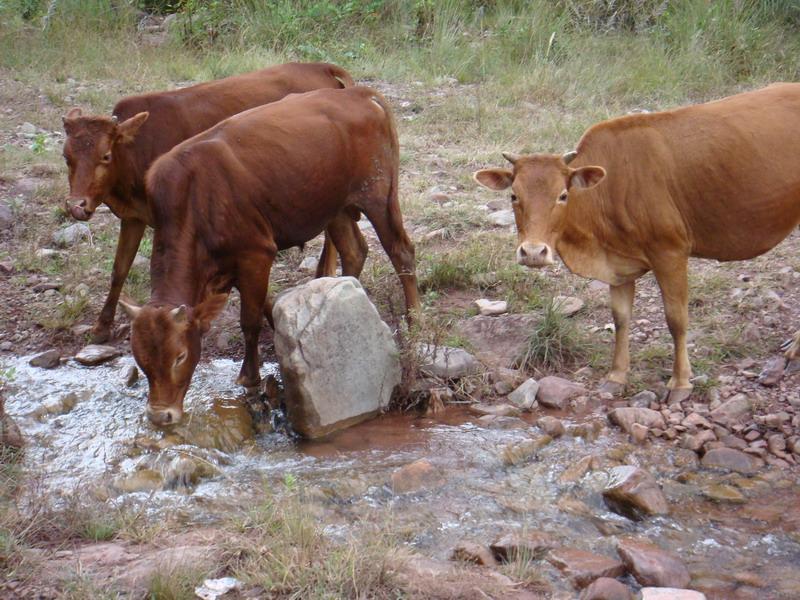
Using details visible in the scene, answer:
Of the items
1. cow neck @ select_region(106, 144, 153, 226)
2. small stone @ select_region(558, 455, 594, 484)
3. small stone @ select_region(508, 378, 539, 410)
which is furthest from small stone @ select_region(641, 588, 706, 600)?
cow neck @ select_region(106, 144, 153, 226)

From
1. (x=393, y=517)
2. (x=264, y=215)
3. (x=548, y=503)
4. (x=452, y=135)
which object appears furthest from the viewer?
(x=452, y=135)

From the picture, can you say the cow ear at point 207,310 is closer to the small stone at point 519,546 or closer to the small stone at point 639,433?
the small stone at point 519,546

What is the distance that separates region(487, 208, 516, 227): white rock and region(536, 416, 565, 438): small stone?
120 inches

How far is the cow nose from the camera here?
20.0 feet

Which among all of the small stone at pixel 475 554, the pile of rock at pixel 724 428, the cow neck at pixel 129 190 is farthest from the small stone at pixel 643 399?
the cow neck at pixel 129 190

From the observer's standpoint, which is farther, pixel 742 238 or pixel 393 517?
pixel 742 238

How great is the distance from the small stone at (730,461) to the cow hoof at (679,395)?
0.60 meters

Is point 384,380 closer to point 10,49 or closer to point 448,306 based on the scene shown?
point 448,306

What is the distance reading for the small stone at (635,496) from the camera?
5500mm

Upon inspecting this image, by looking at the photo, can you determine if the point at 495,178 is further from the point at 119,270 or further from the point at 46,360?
the point at 46,360

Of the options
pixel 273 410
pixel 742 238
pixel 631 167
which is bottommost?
pixel 273 410

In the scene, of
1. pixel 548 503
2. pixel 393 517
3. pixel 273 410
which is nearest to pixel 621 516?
pixel 548 503

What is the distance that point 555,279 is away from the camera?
8.26 m

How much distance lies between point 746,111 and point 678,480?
7.74 feet
